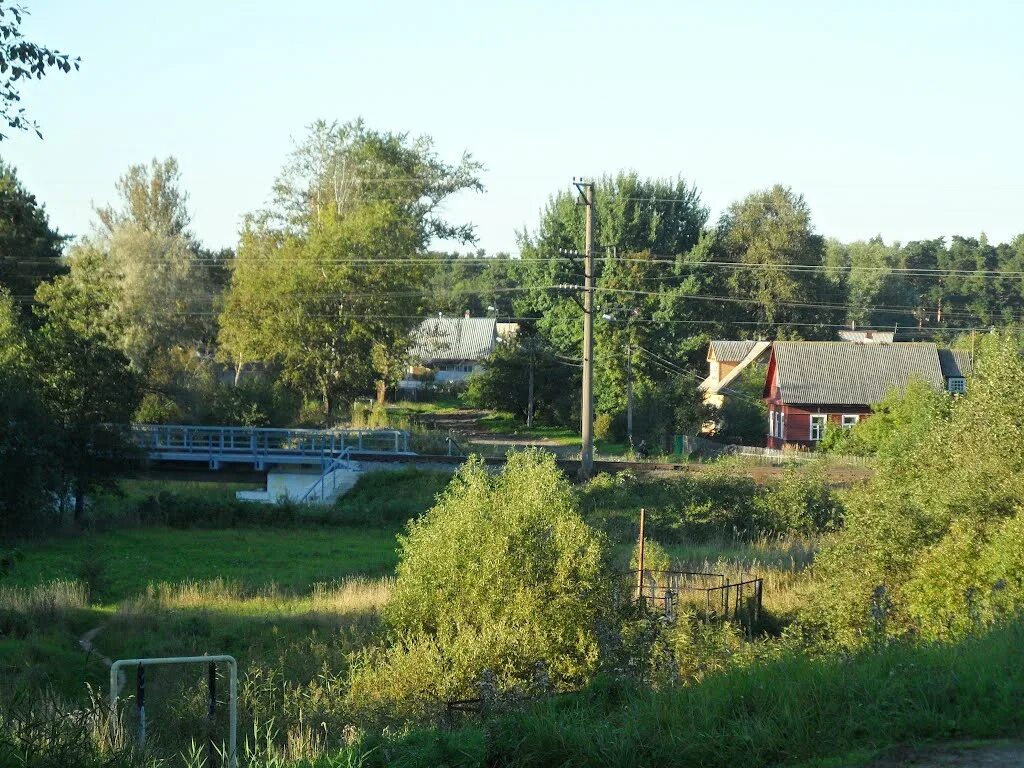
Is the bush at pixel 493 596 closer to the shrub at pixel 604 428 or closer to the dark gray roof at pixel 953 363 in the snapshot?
the shrub at pixel 604 428

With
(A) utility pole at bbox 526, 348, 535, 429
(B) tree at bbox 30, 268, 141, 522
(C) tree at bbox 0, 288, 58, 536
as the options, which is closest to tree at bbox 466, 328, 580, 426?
(A) utility pole at bbox 526, 348, 535, 429

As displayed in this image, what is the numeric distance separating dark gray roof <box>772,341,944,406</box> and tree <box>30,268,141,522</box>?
31960mm

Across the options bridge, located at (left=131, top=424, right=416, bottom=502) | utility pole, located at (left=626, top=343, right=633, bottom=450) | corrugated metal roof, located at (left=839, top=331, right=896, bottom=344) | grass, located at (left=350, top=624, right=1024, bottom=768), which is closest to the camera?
grass, located at (left=350, top=624, right=1024, bottom=768)

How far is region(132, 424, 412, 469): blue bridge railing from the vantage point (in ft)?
143

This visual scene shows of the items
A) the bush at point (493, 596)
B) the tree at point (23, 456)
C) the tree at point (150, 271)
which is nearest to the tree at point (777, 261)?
the tree at point (150, 271)

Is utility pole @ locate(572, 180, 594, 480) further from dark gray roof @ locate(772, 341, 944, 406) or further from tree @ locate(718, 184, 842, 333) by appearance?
tree @ locate(718, 184, 842, 333)

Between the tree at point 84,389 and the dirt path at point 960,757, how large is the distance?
99.5 feet

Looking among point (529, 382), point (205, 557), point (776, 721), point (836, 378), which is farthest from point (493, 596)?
point (529, 382)

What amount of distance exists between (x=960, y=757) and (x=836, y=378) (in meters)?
51.2

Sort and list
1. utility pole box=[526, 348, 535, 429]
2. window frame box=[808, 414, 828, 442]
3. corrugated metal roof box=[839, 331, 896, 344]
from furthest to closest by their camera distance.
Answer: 1. corrugated metal roof box=[839, 331, 896, 344]
2. utility pole box=[526, 348, 535, 429]
3. window frame box=[808, 414, 828, 442]

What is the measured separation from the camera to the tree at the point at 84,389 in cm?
3362

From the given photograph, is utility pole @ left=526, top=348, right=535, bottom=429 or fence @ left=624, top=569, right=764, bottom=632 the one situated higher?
utility pole @ left=526, top=348, right=535, bottom=429

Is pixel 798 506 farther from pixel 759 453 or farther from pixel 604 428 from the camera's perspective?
pixel 604 428

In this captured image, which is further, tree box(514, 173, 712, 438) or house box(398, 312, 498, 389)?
house box(398, 312, 498, 389)
